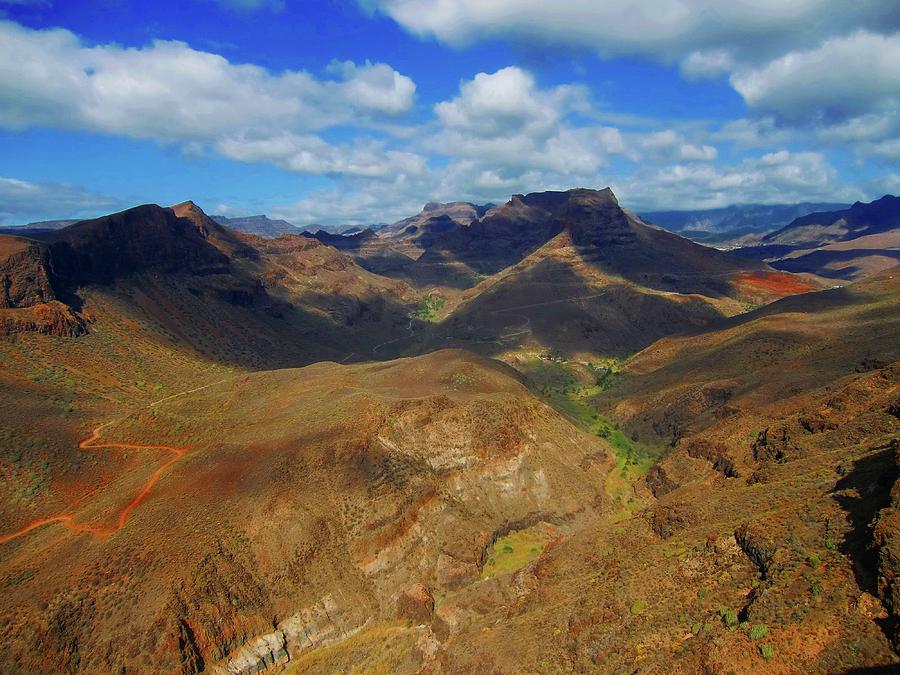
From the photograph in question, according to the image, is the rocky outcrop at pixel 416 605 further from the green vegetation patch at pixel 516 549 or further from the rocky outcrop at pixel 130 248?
the rocky outcrop at pixel 130 248

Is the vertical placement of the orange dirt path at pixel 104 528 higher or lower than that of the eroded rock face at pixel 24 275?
lower

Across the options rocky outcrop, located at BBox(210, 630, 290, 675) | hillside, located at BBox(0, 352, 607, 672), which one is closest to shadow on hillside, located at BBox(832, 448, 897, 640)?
hillside, located at BBox(0, 352, 607, 672)

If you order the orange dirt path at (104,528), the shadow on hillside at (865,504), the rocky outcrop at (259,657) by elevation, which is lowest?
the rocky outcrop at (259,657)

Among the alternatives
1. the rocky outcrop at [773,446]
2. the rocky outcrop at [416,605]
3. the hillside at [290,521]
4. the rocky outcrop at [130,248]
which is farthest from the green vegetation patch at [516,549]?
the rocky outcrop at [130,248]

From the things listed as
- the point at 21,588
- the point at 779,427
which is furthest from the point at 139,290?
the point at 779,427

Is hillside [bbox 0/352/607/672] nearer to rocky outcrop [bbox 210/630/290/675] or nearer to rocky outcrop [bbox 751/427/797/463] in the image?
rocky outcrop [bbox 210/630/290/675]

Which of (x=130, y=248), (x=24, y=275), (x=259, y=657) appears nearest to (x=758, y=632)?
(x=259, y=657)
